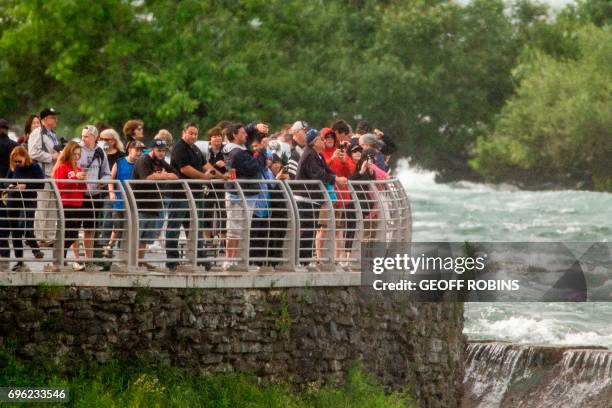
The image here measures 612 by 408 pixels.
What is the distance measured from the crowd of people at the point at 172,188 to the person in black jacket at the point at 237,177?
0.01 meters

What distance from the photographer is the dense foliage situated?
4966 centimetres

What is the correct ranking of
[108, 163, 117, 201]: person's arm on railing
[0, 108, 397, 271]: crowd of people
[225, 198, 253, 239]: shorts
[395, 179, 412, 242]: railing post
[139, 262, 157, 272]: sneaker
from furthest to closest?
[395, 179, 412, 242]: railing post, [225, 198, 253, 239]: shorts, [139, 262, 157, 272]: sneaker, [108, 163, 117, 201]: person's arm on railing, [0, 108, 397, 271]: crowd of people

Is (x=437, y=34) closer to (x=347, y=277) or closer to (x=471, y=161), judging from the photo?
(x=471, y=161)

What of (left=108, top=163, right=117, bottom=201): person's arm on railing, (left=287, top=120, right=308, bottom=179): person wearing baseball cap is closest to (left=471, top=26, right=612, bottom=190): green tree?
(left=287, top=120, right=308, bottom=179): person wearing baseball cap

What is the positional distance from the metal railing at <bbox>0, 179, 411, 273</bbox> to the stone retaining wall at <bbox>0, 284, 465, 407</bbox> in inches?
15.7

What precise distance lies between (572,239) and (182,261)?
26155mm

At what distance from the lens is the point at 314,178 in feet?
72.4

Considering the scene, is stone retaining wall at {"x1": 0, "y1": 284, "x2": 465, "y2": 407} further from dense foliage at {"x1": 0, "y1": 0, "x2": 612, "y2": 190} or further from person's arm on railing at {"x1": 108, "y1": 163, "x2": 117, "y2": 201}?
dense foliage at {"x1": 0, "y1": 0, "x2": 612, "y2": 190}

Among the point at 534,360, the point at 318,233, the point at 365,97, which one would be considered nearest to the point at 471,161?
the point at 365,97

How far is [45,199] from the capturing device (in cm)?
1958

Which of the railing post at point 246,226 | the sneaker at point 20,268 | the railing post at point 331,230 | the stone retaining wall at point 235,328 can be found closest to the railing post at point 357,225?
the railing post at point 331,230

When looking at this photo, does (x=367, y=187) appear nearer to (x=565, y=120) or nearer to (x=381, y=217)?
(x=381, y=217)

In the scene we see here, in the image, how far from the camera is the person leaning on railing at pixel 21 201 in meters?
20.0

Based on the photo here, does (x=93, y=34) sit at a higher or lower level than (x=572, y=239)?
higher
